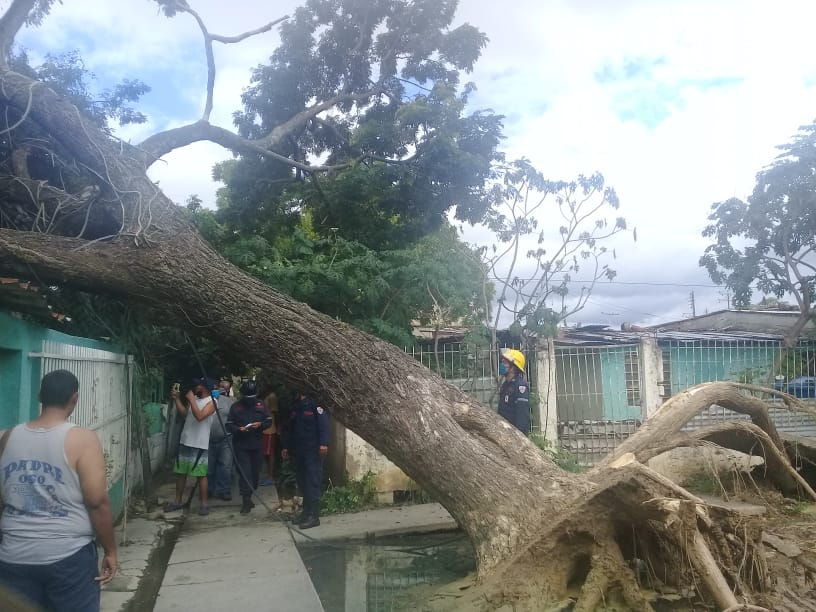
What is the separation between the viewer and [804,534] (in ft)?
19.0

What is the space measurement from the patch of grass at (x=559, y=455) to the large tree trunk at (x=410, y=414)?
7.60 ft

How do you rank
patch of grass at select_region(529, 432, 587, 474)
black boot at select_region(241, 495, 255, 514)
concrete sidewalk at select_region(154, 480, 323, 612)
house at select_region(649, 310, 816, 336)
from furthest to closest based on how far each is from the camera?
house at select_region(649, 310, 816, 336)
patch of grass at select_region(529, 432, 587, 474)
black boot at select_region(241, 495, 255, 514)
concrete sidewalk at select_region(154, 480, 323, 612)

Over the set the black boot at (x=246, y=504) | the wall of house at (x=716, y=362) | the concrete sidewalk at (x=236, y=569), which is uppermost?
the wall of house at (x=716, y=362)

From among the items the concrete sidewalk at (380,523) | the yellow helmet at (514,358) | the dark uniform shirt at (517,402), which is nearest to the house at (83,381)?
the concrete sidewalk at (380,523)

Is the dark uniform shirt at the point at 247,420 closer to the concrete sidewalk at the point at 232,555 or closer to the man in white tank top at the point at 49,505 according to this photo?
the concrete sidewalk at the point at 232,555

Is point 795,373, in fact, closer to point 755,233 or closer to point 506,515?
point 755,233

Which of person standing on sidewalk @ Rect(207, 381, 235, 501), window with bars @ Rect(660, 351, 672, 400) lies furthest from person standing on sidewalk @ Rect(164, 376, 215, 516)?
window with bars @ Rect(660, 351, 672, 400)

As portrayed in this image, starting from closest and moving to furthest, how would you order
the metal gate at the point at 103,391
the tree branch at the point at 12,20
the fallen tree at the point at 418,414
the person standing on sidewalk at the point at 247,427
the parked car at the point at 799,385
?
the fallen tree at the point at 418,414
the metal gate at the point at 103,391
the tree branch at the point at 12,20
the person standing on sidewalk at the point at 247,427
the parked car at the point at 799,385

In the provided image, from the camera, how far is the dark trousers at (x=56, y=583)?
116 inches

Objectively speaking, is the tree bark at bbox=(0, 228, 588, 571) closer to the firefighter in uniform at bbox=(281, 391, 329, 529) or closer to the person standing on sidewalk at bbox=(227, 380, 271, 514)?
the firefighter in uniform at bbox=(281, 391, 329, 529)

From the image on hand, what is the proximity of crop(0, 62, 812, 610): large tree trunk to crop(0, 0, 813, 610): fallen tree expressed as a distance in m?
0.01

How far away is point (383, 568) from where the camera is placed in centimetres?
610

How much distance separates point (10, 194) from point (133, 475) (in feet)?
12.8

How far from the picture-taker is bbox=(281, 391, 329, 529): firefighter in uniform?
7.50 m
